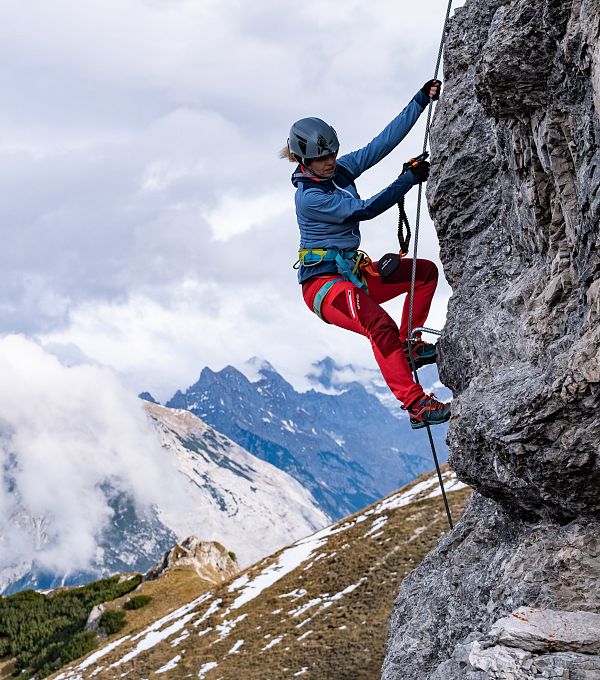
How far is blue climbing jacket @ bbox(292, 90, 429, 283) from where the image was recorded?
1105cm

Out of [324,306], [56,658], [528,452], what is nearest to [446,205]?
[324,306]

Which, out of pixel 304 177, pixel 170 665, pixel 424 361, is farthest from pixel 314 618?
pixel 304 177

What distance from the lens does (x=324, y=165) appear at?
457 inches

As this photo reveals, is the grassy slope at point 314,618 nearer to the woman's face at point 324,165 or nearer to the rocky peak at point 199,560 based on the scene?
the rocky peak at point 199,560

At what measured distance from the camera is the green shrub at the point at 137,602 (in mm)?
47688

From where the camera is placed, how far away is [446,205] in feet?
35.8

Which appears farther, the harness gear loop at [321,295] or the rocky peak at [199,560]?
the rocky peak at [199,560]

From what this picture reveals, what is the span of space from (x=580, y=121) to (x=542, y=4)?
137cm

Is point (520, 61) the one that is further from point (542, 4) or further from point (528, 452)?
point (528, 452)

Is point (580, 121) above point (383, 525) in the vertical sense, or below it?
above

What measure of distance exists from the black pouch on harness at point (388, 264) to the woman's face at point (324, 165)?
171 centimetres

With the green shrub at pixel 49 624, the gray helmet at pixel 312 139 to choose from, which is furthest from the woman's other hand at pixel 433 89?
the green shrub at pixel 49 624

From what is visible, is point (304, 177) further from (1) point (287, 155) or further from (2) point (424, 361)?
(2) point (424, 361)

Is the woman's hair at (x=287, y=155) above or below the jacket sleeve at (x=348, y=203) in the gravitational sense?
above
